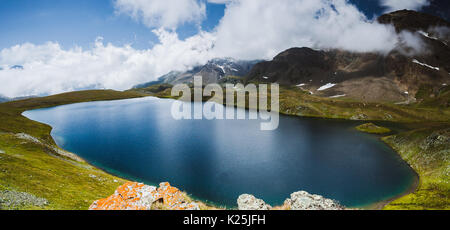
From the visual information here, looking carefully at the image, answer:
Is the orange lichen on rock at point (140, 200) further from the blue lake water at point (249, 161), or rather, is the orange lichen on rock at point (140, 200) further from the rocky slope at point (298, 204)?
the blue lake water at point (249, 161)

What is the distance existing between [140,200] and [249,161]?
50.1 metres

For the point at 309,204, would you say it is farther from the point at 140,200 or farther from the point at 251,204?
the point at 140,200

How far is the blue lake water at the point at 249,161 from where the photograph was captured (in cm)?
4812

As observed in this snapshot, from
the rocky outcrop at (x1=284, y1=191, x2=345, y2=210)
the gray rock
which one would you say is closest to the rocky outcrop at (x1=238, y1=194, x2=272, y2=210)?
the rocky outcrop at (x1=284, y1=191, x2=345, y2=210)

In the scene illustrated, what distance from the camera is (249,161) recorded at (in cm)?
6331

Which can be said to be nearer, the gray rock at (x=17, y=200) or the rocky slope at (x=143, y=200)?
the rocky slope at (x=143, y=200)

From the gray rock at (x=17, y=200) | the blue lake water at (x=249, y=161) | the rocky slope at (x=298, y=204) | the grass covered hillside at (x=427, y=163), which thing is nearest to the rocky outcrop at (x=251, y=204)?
the rocky slope at (x=298, y=204)

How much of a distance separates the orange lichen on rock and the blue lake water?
27891 millimetres

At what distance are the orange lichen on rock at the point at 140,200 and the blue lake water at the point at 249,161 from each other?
27.9 metres

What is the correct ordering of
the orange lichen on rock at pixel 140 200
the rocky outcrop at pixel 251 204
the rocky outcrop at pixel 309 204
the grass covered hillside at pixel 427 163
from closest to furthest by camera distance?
the orange lichen on rock at pixel 140 200, the rocky outcrop at pixel 251 204, the rocky outcrop at pixel 309 204, the grass covered hillside at pixel 427 163

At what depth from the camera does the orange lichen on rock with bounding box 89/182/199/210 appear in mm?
15461
